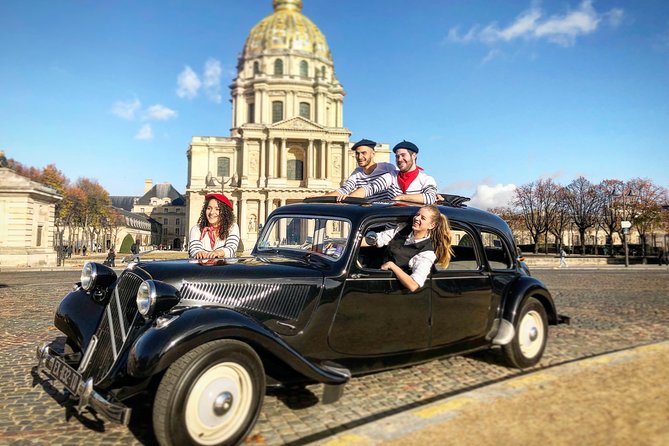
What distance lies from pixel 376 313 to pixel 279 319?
0.91m

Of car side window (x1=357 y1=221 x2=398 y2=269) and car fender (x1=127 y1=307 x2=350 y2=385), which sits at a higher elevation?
car side window (x1=357 y1=221 x2=398 y2=269)

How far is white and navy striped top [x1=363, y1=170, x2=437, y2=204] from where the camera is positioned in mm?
5727

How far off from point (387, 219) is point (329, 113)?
72808 millimetres

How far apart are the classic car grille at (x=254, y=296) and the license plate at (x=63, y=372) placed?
88 cm

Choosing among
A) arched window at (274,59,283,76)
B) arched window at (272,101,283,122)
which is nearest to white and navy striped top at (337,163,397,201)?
arched window at (272,101,283,122)

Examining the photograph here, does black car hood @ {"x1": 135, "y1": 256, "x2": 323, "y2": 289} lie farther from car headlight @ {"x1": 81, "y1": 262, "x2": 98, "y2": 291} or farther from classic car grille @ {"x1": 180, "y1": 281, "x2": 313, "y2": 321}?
car headlight @ {"x1": 81, "y1": 262, "x2": 98, "y2": 291}

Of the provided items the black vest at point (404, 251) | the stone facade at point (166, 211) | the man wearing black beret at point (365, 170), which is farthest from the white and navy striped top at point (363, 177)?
the stone facade at point (166, 211)

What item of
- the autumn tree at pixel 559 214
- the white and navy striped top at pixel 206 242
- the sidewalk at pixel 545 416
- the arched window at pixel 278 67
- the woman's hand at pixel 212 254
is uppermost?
the arched window at pixel 278 67

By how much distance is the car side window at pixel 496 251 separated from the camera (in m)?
5.39

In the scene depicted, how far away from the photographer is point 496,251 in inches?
218

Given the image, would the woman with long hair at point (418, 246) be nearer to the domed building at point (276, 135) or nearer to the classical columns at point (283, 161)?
the domed building at point (276, 135)

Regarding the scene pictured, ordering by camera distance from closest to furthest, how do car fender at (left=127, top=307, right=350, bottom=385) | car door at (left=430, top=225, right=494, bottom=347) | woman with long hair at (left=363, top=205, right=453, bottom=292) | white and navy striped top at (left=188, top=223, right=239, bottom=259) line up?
car fender at (left=127, top=307, right=350, bottom=385)
woman with long hair at (left=363, top=205, right=453, bottom=292)
car door at (left=430, top=225, right=494, bottom=347)
white and navy striped top at (left=188, top=223, right=239, bottom=259)

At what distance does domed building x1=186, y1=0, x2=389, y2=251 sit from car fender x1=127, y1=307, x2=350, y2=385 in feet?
191

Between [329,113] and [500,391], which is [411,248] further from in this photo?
[329,113]
